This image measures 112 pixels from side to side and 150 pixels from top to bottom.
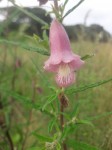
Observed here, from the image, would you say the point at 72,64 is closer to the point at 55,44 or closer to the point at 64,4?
the point at 55,44

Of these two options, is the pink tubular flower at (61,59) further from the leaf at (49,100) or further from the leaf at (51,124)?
the leaf at (51,124)

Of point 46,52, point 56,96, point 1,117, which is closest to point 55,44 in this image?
point 46,52

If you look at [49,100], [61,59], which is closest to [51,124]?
[49,100]

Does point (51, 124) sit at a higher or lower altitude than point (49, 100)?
lower

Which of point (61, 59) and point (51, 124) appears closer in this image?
point (61, 59)

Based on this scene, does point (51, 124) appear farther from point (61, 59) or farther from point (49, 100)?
point (61, 59)

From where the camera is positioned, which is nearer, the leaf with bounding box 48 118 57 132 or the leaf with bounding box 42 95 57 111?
the leaf with bounding box 42 95 57 111

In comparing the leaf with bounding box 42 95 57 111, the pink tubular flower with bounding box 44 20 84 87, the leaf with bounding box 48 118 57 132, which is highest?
the pink tubular flower with bounding box 44 20 84 87

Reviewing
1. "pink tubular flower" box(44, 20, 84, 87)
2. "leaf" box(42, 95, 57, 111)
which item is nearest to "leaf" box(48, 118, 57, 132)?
"leaf" box(42, 95, 57, 111)

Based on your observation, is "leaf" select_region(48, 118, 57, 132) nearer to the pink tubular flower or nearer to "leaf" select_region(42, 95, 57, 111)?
"leaf" select_region(42, 95, 57, 111)

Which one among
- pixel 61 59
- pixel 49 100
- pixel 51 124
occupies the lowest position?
pixel 51 124
